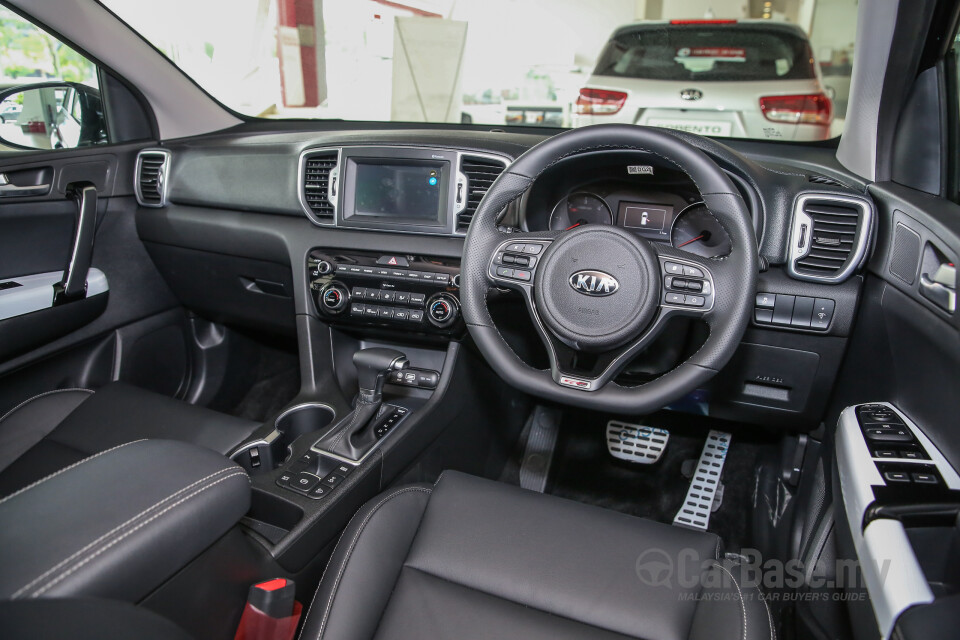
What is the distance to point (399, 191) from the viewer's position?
191 centimetres

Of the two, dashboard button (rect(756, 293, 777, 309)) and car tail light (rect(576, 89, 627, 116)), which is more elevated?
car tail light (rect(576, 89, 627, 116))

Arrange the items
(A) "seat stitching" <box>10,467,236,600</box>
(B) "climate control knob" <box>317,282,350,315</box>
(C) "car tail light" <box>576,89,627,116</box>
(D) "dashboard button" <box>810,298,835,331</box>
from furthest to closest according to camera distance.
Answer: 1. (C) "car tail light" <box>576,89,627,116</box>
2. (B) "climate control knob" <box>317,282,350,315</box>
3. (D) "dashboard button" <box>810,298,835,331</box>
4. (A) "seat stitching" <box>10,467,236,600</box>

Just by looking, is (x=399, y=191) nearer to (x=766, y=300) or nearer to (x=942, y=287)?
(x=766, y=300)

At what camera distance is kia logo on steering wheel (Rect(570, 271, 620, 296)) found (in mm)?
1271

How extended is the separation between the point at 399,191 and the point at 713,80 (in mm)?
1659

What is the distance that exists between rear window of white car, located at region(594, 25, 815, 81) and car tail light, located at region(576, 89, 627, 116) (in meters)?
0.13

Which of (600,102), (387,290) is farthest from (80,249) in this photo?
(600,102)

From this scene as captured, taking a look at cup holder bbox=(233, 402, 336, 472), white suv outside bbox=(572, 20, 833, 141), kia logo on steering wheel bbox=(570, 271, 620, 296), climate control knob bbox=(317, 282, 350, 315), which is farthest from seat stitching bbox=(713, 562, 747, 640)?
white suv outside bbox=(572, 20, 833, 141)

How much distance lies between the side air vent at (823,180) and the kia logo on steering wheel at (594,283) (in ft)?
2.28

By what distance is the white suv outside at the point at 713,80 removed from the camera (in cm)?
258

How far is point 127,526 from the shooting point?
80 centimetres

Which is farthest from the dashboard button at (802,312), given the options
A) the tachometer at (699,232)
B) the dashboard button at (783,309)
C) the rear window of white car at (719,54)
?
the rear window of white car at (719,54)

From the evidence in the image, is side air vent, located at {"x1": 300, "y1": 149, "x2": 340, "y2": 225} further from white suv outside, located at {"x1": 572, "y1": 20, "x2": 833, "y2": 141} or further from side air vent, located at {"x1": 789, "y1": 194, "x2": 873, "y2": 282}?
side air vent, located at {"x1": 789, "y1": 194, "x2": 873, "y2": 282}

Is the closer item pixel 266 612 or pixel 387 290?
pixel 266 612
